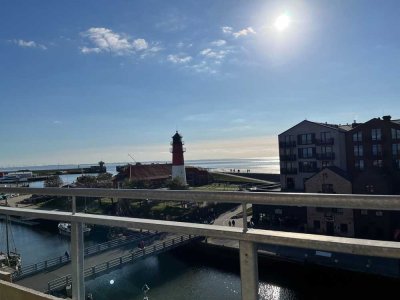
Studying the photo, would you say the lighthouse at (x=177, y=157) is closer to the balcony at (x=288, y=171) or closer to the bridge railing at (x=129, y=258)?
the balcony at (x=288, y=171)

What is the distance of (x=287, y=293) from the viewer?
21266mm

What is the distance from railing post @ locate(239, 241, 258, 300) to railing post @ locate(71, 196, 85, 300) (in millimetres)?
1410

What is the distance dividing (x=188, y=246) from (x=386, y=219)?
49.2 feet

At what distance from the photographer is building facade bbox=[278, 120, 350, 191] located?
34469 millimetres

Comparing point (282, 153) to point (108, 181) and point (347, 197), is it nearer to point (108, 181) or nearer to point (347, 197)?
point (108, 181)

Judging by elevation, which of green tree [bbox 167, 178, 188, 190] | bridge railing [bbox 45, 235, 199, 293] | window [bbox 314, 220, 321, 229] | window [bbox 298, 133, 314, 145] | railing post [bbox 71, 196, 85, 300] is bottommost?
bridge railing [bbox 45, 235, 199, 293]

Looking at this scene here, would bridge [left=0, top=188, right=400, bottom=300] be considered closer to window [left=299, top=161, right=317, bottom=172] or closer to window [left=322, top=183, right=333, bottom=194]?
window [left=322, top=183, right=333, bottom=194]

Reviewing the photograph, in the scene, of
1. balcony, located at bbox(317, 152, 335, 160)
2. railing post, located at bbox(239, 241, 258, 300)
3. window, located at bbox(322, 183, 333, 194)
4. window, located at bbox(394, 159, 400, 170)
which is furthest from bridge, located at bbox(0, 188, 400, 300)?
balcony, located at bbox(317, 152, 335, 160)

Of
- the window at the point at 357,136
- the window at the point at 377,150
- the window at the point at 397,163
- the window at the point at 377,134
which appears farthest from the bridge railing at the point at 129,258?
the window at the point at 397,163

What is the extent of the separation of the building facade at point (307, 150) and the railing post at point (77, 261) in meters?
34.3

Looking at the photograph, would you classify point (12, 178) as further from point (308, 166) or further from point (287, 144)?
point (308, 166)

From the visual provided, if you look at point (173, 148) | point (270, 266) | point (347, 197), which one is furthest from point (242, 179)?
point (347, 197)

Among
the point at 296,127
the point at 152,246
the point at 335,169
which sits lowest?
the point at 152,246

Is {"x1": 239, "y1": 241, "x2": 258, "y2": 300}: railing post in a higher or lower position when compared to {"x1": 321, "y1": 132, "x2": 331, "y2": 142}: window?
lower
